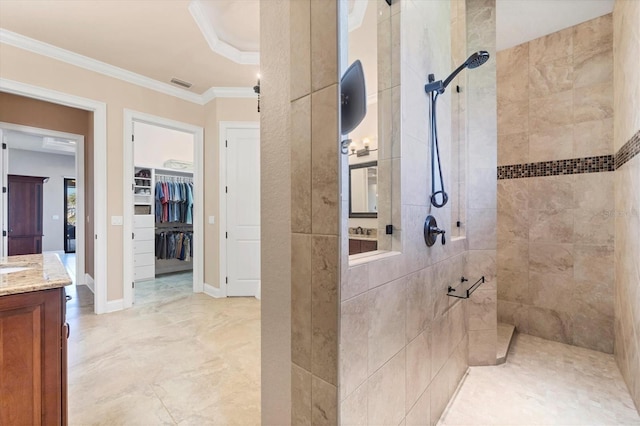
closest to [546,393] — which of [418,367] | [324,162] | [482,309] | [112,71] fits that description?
[482,309]

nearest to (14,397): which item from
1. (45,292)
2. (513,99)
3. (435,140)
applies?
(45,292)

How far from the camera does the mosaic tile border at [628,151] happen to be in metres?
1.71

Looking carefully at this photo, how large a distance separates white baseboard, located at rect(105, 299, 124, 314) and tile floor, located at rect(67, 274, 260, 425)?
121 millimetres

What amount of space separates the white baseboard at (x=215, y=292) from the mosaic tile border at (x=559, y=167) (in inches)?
139

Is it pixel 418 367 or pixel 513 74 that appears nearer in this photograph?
pixel 418 367

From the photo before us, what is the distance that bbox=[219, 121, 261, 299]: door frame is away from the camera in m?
3.87

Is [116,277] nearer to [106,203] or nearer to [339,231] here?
[106,203]

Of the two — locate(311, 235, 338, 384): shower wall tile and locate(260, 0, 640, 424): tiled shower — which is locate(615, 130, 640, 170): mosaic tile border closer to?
locate(260, 0, 640, 424): tiled shower

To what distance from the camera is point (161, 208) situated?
5270 mm

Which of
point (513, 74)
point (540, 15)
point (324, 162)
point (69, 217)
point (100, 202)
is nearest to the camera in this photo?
point (324, 162)

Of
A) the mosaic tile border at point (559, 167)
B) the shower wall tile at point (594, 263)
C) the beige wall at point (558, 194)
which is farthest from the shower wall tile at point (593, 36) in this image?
the shower wall tile at point (594, 263)

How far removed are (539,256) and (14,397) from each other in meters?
3.64

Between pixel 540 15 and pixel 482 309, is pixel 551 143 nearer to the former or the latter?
pixel 540 15

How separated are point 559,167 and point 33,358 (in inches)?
147
